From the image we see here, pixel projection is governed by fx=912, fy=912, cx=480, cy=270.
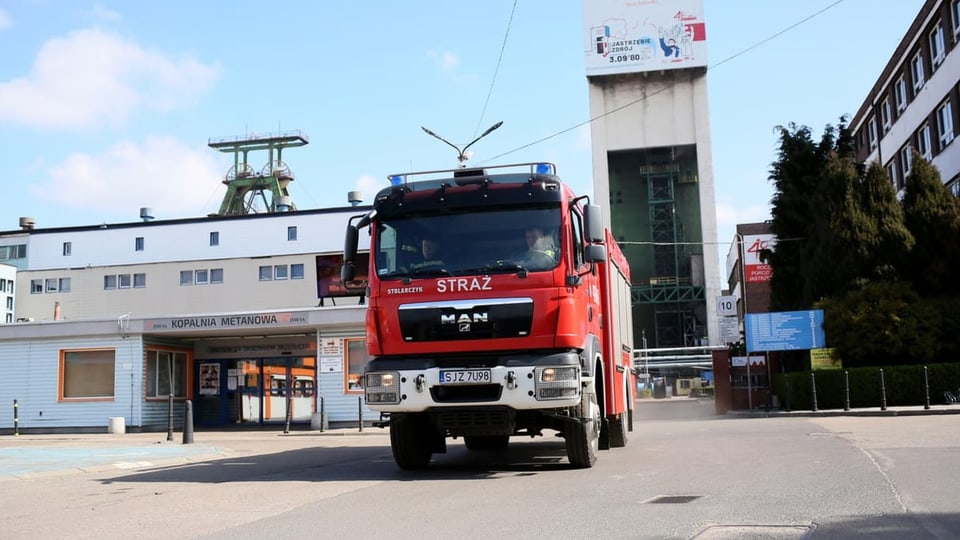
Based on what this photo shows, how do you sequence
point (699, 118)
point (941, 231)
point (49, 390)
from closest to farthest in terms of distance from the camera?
point (941, 231) → point (49, 390) → point (699, 118)

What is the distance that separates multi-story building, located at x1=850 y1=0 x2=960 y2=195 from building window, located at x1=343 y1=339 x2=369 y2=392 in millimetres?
19306

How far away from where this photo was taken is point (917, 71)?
39.2 m

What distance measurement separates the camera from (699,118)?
217ft

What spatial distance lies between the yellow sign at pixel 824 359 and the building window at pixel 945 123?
11.8 metres

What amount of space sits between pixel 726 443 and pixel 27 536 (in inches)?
441

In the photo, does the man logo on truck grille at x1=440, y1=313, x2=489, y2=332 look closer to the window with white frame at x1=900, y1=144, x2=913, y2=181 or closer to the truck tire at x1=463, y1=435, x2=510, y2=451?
the truck tire at x1=463, y1=435, x2=510, y2=451

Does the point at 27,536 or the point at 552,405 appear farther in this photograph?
the point at 552,405

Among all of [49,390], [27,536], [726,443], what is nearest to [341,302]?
[49,390]

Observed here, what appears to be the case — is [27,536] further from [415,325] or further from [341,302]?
[341,302]

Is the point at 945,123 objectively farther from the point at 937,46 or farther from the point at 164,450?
the point at 164,450

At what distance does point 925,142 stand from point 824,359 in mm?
15350

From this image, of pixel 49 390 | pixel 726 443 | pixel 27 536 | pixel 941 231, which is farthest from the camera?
pixel 49 390

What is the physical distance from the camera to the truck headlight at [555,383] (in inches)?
391

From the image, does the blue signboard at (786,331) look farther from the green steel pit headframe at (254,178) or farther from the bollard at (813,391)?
the green steel pit headframe at (254,178)
